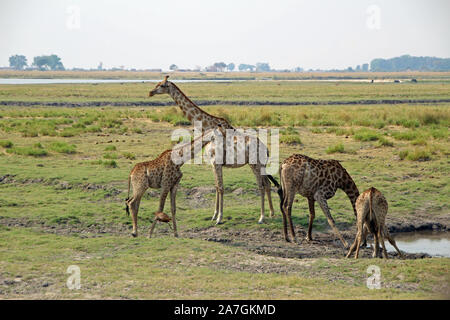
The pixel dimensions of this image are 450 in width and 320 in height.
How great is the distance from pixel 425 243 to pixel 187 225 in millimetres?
4483

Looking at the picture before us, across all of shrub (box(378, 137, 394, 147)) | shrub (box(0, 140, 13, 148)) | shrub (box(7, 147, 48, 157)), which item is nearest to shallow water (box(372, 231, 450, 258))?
shrub (box(378, 137, 394, 147))

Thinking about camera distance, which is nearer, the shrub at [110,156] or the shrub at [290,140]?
the shrub at [110,156]

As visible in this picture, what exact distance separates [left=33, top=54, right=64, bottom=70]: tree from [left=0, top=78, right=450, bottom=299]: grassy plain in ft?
568

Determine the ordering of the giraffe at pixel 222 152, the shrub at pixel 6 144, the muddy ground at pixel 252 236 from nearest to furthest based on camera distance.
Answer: the muddy ground at pixel 252 236
the giraffe at pixel 222 152
the shrub at pixel 6 144

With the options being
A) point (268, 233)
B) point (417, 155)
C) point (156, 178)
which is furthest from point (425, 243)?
point (417, 155)

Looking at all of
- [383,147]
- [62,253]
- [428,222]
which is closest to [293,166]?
[428,222]

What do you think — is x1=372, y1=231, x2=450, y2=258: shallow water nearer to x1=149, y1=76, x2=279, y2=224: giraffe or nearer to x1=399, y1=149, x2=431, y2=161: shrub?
x1=149, y1=76, x2=279, y2=224: giraffe

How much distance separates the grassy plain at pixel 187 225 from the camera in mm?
7359

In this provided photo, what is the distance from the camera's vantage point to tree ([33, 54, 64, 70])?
18569 centimetres

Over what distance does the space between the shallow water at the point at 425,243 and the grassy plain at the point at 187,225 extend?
0.56 meters

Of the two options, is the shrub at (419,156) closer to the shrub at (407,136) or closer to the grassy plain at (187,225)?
the grassy plain at (187,225)

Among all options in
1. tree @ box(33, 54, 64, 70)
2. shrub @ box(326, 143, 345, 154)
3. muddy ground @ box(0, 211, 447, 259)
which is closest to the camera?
muddy ground @ box(0, 211, 447, 259)

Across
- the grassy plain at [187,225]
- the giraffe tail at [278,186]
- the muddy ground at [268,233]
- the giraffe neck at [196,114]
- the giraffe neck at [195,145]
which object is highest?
the giraffe neck at [196,114]

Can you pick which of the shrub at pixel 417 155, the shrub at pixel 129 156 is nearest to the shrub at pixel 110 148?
the shrub at pixel 129 156
